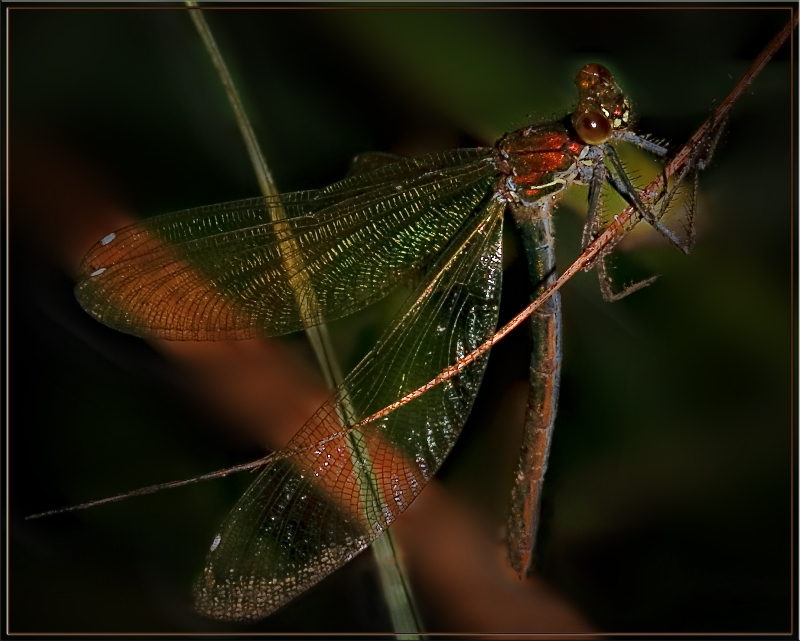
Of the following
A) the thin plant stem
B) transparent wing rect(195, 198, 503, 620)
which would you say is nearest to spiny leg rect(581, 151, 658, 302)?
transparent wing rect(195, 198, 503, 620)

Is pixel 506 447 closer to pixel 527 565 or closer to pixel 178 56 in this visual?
pixel 527 565

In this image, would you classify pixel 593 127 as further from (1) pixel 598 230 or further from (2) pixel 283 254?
(2) pixel 283 254

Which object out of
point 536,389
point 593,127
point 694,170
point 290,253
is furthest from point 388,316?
point 694,170

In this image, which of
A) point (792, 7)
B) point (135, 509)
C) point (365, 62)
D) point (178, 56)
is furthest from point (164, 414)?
point (792, 7)

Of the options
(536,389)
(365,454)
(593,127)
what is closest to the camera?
(593,127)

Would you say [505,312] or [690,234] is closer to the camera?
[690,234]

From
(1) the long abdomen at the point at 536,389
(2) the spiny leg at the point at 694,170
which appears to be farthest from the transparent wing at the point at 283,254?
Answer: (2) the spiny leg at the point at 694,170

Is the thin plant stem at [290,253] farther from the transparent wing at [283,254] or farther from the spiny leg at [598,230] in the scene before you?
the spiny leg at [598,230]
